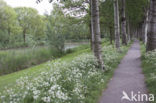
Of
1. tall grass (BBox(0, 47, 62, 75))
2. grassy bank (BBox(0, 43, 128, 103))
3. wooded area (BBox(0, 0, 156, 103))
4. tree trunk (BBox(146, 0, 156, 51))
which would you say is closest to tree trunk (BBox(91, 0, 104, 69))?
wooded area (BBox(0, 0, 156, 103))

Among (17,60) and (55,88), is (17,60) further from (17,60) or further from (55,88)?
(55,88)

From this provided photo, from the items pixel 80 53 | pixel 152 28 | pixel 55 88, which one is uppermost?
pixel 152 28

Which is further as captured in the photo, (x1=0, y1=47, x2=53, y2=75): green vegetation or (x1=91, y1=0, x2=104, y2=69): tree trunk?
(x1=0, y1=47, x2=53, y2=75): green vegetation

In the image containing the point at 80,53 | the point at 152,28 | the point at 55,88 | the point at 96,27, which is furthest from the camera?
the point at 80,53

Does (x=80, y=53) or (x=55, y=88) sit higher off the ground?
(x=55, y=88)

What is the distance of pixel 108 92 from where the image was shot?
4734mm

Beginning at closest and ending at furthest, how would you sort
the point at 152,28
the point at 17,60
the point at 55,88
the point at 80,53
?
the point at 55,88 → the point at 152,28 → the point at 17,60 → the point at 80,53

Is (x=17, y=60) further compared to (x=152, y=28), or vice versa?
(x=17, y=60)

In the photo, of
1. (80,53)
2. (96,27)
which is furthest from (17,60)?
(96,27)

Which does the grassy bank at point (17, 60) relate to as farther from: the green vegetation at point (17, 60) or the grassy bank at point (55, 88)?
the grassy bank at point (55, 88)

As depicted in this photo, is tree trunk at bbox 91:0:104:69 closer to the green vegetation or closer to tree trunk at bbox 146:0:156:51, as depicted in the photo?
tree trunk at bbox 146:0:156:51

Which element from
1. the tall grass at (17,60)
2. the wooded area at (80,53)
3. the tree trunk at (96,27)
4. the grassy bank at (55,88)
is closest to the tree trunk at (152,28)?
the wooded area at (80,53)

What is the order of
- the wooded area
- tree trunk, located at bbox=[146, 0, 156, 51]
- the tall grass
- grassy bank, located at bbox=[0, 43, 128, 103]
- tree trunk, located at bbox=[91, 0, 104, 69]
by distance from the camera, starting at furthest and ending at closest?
the tall grass, tree trunk, located at bbox=[146, 0, 156, 51], tree trunk, located at bbox=[91, 0, 104, 69], the wooded area, grassy bank, located at bbox=[0, 43, 128, 103]

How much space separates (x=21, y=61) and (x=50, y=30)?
24.7ft
